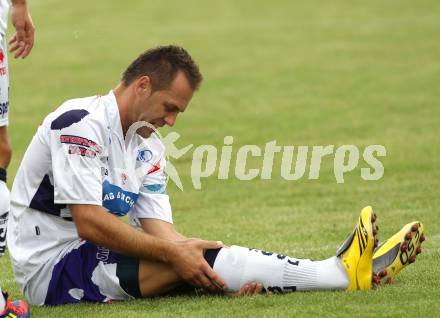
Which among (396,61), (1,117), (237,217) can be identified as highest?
(396,61)

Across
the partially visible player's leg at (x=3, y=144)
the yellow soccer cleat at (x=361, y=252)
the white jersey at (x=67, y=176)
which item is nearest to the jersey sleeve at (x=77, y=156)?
the white jersey at (x=67, y=176)

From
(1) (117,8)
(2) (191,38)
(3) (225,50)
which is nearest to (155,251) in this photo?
(3) (225,50)

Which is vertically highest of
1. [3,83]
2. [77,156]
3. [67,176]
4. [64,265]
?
[3,83]

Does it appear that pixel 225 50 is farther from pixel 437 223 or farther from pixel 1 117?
pixel 1 117

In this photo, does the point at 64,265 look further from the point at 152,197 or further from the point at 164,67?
the point at 164,67

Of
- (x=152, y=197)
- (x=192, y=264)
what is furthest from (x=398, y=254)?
(x=152, y=197)

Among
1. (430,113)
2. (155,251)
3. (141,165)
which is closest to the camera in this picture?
(155,251)

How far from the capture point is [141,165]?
20.5ft

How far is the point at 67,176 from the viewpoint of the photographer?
5.65 m

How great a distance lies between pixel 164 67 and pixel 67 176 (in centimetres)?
81

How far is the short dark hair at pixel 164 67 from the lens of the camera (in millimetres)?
5879

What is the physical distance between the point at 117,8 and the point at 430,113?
16.2m

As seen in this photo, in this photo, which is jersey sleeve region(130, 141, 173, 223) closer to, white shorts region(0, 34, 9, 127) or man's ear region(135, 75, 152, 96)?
man's ear region(135, 75, 152, 96)

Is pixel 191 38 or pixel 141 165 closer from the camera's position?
pixel 141 165
